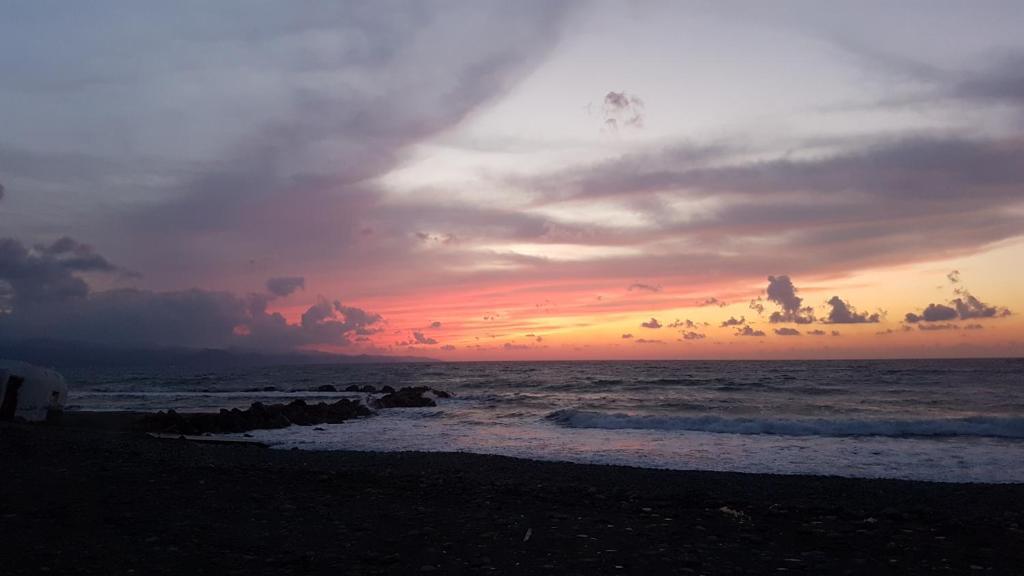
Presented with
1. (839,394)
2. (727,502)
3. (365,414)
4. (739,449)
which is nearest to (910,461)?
(739,449)

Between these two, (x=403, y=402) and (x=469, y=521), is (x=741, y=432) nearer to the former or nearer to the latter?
(x=469, y=521)

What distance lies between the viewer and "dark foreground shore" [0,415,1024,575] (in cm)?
736

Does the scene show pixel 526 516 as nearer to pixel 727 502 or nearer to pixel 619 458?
pixel 727 502

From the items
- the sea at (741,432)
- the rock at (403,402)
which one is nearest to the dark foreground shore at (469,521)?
the sea at (741,432)

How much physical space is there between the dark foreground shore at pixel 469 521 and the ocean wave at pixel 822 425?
40.6ft

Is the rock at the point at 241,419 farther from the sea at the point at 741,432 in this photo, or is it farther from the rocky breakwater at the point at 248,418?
the sea at the point at 741,432

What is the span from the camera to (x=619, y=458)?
1869cm

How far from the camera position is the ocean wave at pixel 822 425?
24.8m

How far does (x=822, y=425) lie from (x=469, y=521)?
853 inches

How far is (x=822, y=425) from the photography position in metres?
26.6

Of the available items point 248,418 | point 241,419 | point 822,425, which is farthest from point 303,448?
point 822,425

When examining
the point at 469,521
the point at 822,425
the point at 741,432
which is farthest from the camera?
the point at 822,425

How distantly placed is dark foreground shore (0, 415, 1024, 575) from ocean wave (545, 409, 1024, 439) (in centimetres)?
1237

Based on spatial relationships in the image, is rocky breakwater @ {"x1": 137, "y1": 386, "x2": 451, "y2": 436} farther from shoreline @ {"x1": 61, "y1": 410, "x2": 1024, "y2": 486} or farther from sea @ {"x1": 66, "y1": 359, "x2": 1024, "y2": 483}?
sea @ {"x1": 66, "y1": 359, "x2": 1024, "y2": 483}
